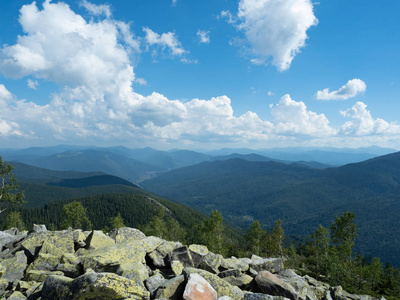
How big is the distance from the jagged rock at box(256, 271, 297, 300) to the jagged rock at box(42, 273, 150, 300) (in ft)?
35.1

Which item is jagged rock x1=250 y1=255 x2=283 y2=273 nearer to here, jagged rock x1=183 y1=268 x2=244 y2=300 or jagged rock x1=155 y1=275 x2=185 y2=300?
jagged rock x1=183 y1=268 x2=244 y2=300

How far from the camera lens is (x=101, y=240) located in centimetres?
2530

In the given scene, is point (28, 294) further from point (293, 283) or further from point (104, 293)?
point (293, 283)

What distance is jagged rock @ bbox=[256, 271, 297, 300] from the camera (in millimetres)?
17141

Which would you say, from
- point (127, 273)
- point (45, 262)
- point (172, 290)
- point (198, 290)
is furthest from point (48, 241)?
point (198, 290)

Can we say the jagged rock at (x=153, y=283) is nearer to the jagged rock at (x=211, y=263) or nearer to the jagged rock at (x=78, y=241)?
the jagged rock at (x=211, y=263)

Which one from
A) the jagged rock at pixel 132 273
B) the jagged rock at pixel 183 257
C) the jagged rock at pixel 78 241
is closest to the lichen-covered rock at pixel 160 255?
the jagged rock at pixel 183 257

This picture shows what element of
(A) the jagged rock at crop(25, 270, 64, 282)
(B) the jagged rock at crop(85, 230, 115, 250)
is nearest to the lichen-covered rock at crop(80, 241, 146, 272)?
(A) the jagged rock at crop(25, 270, 64, 282)

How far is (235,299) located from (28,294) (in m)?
15.6

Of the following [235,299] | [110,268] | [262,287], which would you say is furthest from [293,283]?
[110,268]

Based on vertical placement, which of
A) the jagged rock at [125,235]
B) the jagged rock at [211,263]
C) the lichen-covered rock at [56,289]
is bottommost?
the jagged rock at [211,263]

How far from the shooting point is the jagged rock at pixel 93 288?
39.2 ft

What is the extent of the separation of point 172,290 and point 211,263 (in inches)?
378

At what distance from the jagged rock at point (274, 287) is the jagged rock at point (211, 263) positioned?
5.27 m
